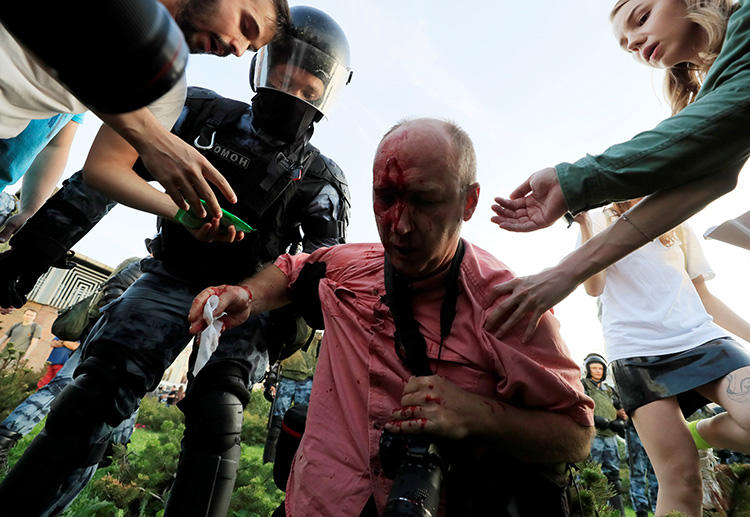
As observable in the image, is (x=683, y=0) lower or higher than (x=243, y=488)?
higher

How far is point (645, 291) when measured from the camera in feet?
8.46

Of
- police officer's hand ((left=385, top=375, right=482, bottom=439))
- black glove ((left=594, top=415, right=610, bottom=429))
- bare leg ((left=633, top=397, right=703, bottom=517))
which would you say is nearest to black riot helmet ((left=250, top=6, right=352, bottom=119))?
police officer's hand ((left=385, top=375, right=482, bottom=439))

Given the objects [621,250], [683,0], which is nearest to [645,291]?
[621,250]

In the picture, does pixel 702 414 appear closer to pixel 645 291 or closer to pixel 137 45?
pixel 645 291

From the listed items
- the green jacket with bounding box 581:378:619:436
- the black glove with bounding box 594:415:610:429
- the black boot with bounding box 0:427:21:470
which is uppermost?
the green jacket with bounding box 581:378:619:436

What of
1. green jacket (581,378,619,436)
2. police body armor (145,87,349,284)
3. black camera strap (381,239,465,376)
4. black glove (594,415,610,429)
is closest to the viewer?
black camera strap (381,239,465,376)

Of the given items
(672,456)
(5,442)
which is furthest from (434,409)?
(5,442)

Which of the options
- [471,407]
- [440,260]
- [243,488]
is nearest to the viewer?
[471,407]

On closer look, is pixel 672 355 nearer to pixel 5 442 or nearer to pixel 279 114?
pixel 279 114

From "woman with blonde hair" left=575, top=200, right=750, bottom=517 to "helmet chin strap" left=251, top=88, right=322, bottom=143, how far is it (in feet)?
5.88

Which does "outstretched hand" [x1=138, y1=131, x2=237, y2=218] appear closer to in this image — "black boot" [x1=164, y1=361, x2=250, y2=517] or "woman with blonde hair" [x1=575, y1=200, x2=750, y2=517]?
"black boot" [x1=164, y1=361, x2=250, y2=517]

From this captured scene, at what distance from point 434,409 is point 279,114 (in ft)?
6.77

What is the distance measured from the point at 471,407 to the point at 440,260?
0.59m

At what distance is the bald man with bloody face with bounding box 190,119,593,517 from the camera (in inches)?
48.4
